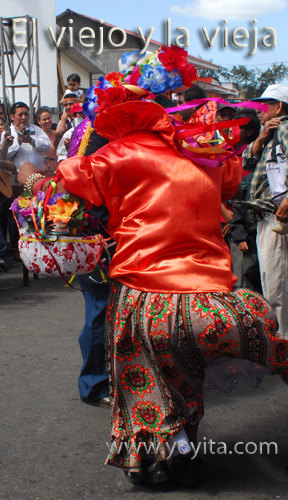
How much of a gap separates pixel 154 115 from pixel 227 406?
198 centimetres

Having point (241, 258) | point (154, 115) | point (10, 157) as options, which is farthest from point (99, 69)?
point (154, 115)

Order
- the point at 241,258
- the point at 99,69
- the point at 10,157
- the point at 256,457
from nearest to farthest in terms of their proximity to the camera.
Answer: the point at 256,457 → the point at 241,258 → the point at 10,157 → the point at 99,69

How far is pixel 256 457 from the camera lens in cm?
325

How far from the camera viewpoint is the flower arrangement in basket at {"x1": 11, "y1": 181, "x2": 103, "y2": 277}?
279cm

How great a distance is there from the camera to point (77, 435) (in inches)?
140

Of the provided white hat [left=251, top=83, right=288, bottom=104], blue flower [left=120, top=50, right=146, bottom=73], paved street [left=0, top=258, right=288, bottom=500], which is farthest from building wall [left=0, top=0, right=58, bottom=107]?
blue flower [left=120, top=50, right=146, bottom=73]

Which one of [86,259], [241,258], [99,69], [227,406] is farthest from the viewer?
[99,69]

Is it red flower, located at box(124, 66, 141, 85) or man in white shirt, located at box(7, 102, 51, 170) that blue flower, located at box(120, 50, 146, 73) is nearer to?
red flower, located at box(124, 66, 141, 85)

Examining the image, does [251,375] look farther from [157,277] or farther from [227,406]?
[227,406]

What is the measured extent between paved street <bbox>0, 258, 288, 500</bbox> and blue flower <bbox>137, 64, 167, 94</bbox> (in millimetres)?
1795

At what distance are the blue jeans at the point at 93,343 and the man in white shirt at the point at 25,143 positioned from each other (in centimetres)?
557

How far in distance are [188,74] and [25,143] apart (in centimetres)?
651

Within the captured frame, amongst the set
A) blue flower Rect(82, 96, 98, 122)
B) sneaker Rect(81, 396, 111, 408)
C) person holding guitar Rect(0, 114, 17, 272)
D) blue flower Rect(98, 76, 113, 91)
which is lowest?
person holding guitar Rect(0, 114, 17, 272)

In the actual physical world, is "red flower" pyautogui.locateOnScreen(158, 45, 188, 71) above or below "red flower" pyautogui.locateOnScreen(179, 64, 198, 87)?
above
